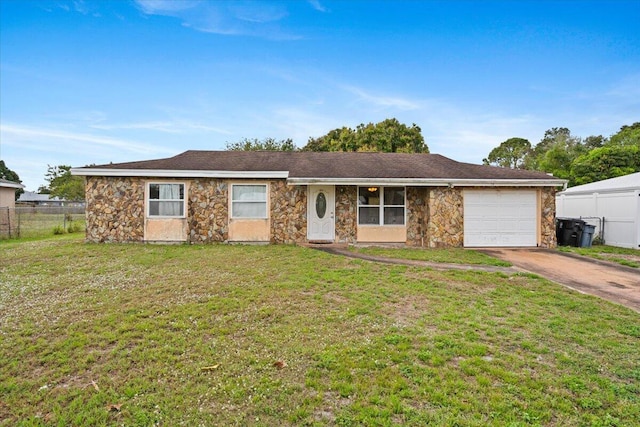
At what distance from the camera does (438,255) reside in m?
9.76

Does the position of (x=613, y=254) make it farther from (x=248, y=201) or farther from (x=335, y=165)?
(x=248, y=201)

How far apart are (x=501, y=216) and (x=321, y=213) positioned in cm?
648

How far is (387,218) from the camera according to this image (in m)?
12.1

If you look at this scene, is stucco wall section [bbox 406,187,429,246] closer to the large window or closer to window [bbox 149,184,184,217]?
the large window

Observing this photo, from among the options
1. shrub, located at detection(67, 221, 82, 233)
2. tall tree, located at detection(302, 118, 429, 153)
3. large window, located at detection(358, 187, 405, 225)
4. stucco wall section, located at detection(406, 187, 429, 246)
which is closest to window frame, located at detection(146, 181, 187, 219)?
large window, located at detection(358, 187, 405, 225)

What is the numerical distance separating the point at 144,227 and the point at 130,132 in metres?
Answer: 14.9

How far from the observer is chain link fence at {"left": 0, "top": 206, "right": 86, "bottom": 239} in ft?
46.4

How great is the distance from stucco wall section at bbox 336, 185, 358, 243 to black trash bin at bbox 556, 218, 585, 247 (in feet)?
26.0

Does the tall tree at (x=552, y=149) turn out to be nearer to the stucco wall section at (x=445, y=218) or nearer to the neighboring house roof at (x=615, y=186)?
the neighboring house roof at (x=615, y=186)

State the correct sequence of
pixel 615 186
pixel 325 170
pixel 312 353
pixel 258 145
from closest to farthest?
pixel 312 353
pixel 325 170
pixel 615 186
pixel 258 145

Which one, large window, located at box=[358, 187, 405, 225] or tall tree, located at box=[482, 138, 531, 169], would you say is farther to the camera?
tall tree, located at box=[482, 138, 531, 169]

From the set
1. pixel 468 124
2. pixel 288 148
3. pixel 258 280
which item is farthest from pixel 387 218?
pixel 288 148

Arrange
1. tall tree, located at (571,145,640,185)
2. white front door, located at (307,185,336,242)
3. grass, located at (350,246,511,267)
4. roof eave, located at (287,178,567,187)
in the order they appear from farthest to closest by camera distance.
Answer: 1. tall tree, located at (571,145,640,185)
2. white front door, located at (307,185,336,242)
3. roof eave, located at (287,178,567,187)
4. grass, located at (350,246,511,267)

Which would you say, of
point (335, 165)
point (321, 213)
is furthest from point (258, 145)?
point (321, 213)
